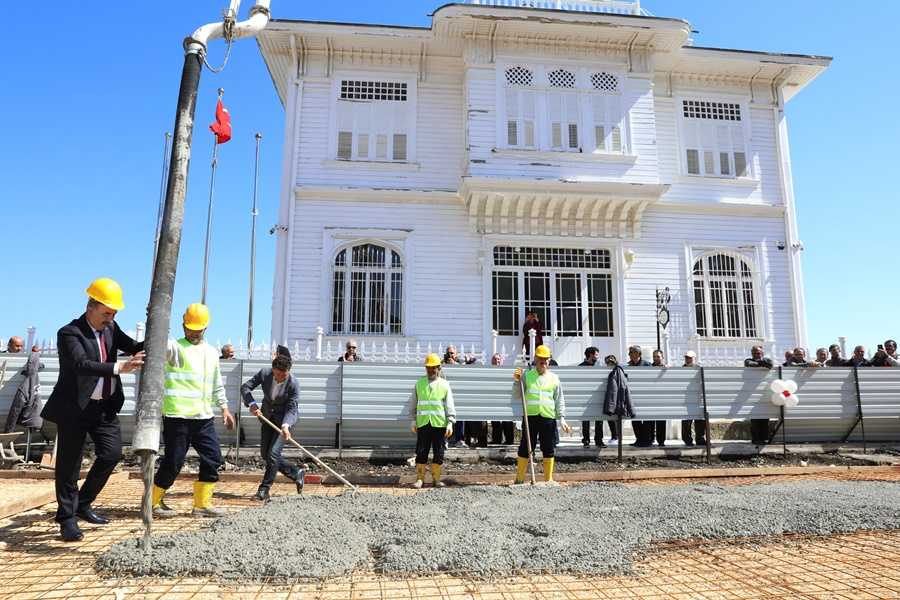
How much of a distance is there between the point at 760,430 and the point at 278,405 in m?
8.29

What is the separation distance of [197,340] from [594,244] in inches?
424


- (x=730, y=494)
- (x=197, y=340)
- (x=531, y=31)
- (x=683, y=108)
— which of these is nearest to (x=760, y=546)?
(x=730, y=494)

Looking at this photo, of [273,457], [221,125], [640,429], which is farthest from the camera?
[221,125]

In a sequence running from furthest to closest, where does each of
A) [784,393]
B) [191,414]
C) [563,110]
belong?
1. [563,110]
2. [784,393]
3. [191,414]

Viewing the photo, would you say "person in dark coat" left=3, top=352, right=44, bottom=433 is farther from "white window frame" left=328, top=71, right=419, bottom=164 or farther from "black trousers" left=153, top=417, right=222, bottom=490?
"white window frame" left=328, top=71, right=419, bottom=164

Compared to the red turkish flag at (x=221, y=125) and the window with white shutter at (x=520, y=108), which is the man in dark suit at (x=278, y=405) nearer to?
the window with white shutter at (x=520, y=108)

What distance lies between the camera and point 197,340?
5543 mm

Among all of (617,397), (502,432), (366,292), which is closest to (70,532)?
(502,432)

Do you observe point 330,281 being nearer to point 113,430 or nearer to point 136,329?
point 136,329

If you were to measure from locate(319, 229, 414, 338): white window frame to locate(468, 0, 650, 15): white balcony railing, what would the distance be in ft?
19.4

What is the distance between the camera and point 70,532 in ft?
14.0

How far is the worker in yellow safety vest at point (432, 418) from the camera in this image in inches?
300

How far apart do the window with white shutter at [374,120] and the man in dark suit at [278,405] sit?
8.69 metres

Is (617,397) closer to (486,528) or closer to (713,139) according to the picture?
(486,528)
